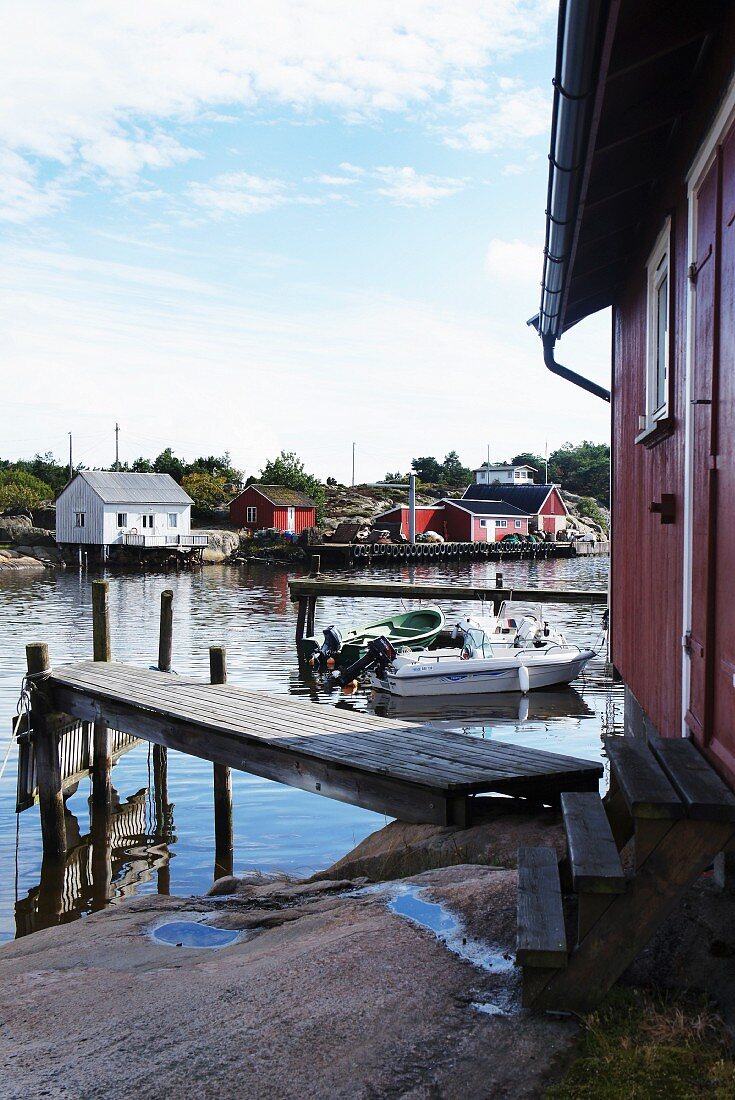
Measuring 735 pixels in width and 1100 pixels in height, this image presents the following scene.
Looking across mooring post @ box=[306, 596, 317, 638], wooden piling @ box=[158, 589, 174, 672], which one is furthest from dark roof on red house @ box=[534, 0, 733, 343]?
mooring post @ box=[306, 596, 317, 638]

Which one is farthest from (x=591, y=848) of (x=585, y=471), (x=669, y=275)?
(x=585, y=471)

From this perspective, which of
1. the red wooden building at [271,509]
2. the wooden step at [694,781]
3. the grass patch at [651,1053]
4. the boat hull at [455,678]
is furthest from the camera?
the red wooden building at [271,509]

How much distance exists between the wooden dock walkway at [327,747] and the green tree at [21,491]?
66.5 meters

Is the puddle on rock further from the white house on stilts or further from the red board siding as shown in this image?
the white house on stilts

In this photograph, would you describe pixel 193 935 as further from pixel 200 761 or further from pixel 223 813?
pixel 200 761

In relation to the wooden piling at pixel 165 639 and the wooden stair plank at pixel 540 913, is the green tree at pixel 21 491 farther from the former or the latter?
the wooden stair plank at pixel 540 913

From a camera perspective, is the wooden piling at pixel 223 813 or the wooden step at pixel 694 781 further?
the wooden piling at pixel 223 813

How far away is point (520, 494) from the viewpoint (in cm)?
8725

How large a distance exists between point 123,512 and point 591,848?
6477 centimetres

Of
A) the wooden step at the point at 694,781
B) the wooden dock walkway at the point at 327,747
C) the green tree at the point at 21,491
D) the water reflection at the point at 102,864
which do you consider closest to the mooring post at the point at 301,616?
the water reflection at the point at 102,864

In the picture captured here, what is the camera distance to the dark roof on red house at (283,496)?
74812mm

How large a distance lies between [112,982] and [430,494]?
95003 millimetres

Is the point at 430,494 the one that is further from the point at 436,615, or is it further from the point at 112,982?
the point at 112,982

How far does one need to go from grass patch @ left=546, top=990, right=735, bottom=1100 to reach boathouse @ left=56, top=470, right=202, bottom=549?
208 feet
